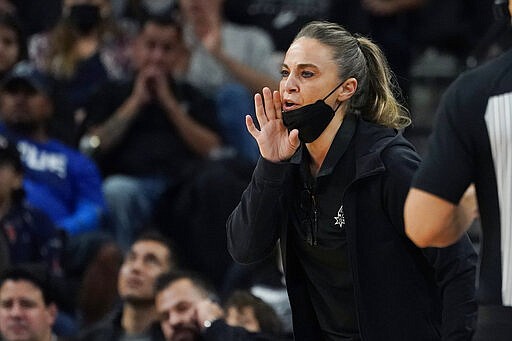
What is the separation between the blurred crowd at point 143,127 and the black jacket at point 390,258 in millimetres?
2854

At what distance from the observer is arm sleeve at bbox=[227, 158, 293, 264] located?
3977mm

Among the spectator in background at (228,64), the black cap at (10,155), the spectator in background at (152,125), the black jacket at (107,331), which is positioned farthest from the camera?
the spectator in background at (228,64)

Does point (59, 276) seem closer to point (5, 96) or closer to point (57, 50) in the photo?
point (5, 96)

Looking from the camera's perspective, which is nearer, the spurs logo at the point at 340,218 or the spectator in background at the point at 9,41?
the spurs logo at the point at 340,218

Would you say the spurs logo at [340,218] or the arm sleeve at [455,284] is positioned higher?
the spurs logo at [340,218]

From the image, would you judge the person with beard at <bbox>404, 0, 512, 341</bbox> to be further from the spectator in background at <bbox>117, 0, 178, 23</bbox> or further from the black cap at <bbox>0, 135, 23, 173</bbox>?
the spectator in background at <bbox>117, 0, 178, 23</bbox>

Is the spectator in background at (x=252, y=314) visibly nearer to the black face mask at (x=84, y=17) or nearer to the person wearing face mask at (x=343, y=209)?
the person wearing face mask at (x=343, y=209)

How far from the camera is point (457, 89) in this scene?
3133 mm

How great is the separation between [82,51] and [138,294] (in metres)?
2.43

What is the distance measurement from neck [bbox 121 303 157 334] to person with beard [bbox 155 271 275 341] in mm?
358

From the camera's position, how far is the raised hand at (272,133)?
397cm

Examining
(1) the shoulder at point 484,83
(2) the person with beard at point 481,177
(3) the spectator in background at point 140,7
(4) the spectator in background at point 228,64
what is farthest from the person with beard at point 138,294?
(1) the shoulder at point 484,83

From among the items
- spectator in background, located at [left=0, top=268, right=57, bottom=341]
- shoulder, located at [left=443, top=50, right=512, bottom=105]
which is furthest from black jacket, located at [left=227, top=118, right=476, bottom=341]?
spectator in background, located at [left=0, top=268, right=57, bottom=341]

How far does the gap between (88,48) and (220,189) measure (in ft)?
5.59
